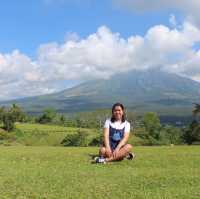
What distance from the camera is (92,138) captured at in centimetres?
8431

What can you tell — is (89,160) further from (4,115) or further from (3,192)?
(4,115)

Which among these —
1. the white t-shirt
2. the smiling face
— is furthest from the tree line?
the smiling face

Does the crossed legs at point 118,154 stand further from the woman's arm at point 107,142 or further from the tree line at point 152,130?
the tree line at point 152,130

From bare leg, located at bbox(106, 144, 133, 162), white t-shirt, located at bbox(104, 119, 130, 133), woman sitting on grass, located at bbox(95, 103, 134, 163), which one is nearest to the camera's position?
bare leg, located at bbox(106, 144, 133, 162)

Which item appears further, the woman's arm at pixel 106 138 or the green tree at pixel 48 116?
the green tree at pixel 48 116

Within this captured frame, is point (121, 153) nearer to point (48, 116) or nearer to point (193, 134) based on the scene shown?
point (193, 134)

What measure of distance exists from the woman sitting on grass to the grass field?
41 centimetres

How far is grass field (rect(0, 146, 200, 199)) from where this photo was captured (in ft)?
28.3

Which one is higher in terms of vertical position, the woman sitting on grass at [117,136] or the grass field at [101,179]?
the woman sitting on grass at [117,136]

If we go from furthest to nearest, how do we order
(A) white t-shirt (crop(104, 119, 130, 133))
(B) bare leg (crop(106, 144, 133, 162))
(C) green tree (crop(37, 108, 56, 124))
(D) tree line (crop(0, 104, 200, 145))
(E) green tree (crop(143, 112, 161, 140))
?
(C) green tree (crop(37, 108, 56, 124))
(E) green tree (crop(143, 112, 161, 140))
(D) tree line (crop(0, 104, 200, 145))
(A) white t-shirt (crop(104, 119, 130, 133))
(B) bare leg (crop(106, 144, 133, 162))

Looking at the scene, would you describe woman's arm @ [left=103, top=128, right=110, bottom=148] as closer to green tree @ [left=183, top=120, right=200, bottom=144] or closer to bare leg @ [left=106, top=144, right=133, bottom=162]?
bare leg @ [left=106, top=144, right=133, bottom=162]

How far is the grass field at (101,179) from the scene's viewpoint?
8.62m

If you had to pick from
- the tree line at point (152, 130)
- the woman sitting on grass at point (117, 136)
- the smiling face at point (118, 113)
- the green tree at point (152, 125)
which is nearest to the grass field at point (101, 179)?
the woman sitting on grass at point (117, 136)

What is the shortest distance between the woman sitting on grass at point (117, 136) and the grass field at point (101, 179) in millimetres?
409
